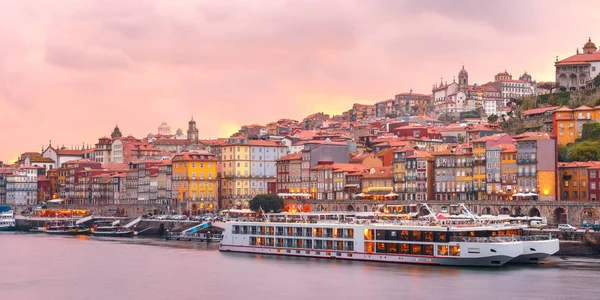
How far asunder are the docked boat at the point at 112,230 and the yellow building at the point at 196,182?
8866 mm

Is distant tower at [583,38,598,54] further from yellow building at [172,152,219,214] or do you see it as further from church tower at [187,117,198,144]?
church tower at [187,117,198,144]

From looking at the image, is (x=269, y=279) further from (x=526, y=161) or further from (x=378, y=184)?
(x=378, y=184)

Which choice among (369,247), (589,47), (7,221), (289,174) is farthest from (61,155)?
(369,247)

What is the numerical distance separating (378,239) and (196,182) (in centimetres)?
5614

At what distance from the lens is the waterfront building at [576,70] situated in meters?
111

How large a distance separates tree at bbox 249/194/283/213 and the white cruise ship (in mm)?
23285

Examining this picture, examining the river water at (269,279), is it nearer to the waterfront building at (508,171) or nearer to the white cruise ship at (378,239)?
the white cruise ship at (378,239)

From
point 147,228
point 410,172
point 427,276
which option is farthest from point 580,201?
point 147,228

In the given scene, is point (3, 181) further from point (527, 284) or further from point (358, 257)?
point (527, 284)

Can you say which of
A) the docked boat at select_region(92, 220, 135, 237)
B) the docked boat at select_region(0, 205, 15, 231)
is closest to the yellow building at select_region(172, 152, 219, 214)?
the docked boat at select_region(92, 220, 135, 237)

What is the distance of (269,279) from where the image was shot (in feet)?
173

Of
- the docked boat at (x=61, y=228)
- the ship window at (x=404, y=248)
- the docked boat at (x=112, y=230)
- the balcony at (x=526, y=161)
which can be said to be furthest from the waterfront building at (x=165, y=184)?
the ship window at (x=404, y=248)

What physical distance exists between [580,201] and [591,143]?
14.7 metres

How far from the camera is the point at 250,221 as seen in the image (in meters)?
69.2
